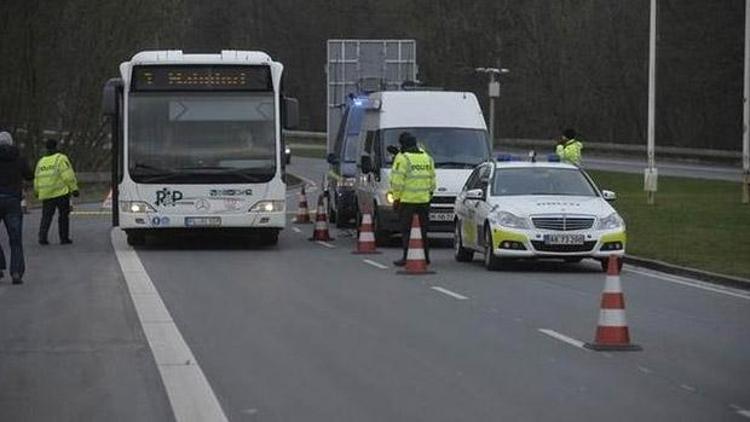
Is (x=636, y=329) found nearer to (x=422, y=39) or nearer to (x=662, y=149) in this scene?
(x=662, y=149)

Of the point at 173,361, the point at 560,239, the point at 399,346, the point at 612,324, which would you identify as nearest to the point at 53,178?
the point at 560,239

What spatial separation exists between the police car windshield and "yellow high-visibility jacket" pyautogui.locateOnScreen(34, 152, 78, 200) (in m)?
8.47

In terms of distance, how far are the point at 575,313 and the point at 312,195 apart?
33088 mm

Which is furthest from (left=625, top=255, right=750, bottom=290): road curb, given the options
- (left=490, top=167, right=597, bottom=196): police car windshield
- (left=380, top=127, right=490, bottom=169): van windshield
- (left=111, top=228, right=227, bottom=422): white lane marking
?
(left=111, top=228, right=227, bottom=422): white lane marking

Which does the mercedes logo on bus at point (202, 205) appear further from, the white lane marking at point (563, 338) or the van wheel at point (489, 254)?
the white lane marking at point (563, 338)

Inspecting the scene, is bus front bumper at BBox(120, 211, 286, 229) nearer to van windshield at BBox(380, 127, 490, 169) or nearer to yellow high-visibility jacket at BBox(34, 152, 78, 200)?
yellow high-visibility jacket at BBox(34, 152, 78, 200)

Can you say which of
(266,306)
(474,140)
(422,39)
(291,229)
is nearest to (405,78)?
(291,229)

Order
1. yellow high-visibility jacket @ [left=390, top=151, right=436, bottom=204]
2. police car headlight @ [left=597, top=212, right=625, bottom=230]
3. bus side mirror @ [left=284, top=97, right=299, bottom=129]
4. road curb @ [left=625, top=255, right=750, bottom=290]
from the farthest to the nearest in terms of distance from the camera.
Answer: bus side mirror @ [left=284, top=97, right=299, bottom=129]
yellow high-visibility jacket @ [left=390, top=151, right=436, bottom=204]
police car headlight @ [left=597, top=212, right=625, bottom=230]
road curb @ [left=625, top=255, right=750, bottom=290]

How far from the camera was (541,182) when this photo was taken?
21.4 meters

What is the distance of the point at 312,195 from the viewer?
48031 mm

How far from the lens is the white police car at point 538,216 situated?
19891 millimetres

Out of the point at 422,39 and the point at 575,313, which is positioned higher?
the point at 422,39

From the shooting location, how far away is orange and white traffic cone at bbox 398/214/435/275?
1981cm

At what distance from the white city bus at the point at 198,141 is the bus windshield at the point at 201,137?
0.02 meters
